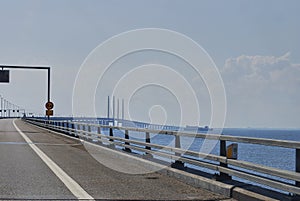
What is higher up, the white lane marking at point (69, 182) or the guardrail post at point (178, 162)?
the guardrail post at point (178, 162)

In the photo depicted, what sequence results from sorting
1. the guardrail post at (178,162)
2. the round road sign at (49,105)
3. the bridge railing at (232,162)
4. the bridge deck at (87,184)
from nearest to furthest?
the bridge railing at (232,162)
the bridge deck at (87,184)
the guardrail post at (178,162)
the round road sign at (49,105)

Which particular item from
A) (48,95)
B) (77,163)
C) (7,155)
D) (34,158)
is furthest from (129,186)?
(48,95)

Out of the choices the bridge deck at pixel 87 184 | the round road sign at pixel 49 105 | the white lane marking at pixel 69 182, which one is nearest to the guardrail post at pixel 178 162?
the bridge deck at pixel 87 184

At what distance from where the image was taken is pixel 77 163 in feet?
56.1

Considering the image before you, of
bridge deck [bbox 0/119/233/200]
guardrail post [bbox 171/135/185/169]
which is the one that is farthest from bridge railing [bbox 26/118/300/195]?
bridge deck [bbox 0/119/233/200]

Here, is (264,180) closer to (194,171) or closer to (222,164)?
(222,164)

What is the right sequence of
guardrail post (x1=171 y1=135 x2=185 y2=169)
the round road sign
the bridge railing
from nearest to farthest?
the bridge railing, guardrail post (x1=171 y1=135 x2=185 y2=169), the round road sign

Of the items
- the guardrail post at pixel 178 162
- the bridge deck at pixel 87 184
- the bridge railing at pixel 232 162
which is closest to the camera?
the bridge railing at pixel 232 162

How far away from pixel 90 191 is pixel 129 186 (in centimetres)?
108

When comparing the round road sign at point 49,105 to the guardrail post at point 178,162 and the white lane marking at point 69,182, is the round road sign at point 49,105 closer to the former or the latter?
the white lane marking at point 69,182

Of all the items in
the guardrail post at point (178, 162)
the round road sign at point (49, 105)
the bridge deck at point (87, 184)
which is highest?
the round road sign at point (49, 105)

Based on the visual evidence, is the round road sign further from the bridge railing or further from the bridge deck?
the bridge deck

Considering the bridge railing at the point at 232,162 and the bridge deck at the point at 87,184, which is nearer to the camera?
the bridge railing at the point at 232,162

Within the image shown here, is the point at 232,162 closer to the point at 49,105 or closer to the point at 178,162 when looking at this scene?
the point at 178,162
